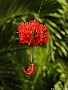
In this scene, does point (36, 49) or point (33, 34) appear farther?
point (36, 49)

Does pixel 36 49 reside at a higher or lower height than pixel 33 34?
lower

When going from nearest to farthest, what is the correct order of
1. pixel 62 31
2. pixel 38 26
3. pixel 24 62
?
pixel 38 26
pixel 62 31
pixel 24 62

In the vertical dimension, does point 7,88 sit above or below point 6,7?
below

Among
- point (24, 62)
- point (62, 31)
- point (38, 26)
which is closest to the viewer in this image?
point (38, 26)

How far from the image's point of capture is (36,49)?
6.68ft

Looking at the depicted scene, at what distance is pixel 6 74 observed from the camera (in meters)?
2.21

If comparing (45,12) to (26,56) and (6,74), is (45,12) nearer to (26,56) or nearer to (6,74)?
(26,56)

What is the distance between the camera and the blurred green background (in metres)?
1.99

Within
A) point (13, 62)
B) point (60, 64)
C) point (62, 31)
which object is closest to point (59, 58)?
point (60, 64)

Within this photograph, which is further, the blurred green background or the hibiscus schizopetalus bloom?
the blurred green background

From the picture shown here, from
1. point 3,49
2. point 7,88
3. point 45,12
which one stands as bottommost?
point 7,88

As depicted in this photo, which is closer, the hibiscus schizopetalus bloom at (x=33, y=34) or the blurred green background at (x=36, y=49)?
the hibiscus schizopetalus bloom at (x=33, y=34)

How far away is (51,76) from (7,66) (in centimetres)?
36

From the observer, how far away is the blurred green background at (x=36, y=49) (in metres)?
1.99
